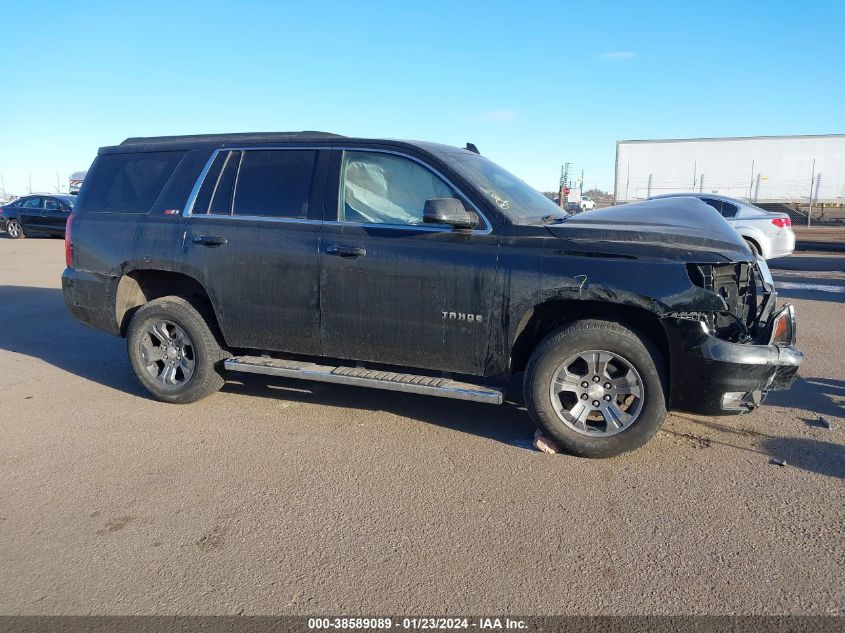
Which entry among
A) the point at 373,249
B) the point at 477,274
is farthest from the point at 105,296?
the point at 477,274

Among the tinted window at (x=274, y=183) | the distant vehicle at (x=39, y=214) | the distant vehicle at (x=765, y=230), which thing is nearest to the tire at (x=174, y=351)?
the tinted window at (x=274, y=183)

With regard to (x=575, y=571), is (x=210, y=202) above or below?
above

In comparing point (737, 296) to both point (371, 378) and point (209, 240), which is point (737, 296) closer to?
point (371, 378)

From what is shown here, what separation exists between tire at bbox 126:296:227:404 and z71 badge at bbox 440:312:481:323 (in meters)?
2.02

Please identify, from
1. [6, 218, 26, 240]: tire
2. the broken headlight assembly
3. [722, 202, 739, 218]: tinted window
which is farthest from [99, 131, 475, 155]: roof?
[6, 218, 26, 240]: tire

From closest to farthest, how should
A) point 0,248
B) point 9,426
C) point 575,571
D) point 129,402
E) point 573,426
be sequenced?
point 575,571 → point 573,426 → point 9,426 → point 129,402 → point 0,248

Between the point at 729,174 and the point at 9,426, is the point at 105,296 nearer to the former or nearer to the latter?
the point at 9,426

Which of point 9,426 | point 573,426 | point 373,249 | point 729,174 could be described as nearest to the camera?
point 573,426

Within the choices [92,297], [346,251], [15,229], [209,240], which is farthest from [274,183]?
[15,229]

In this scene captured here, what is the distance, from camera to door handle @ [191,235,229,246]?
488 centimetres

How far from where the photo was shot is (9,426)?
4852 mm

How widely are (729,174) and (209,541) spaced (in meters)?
34.2

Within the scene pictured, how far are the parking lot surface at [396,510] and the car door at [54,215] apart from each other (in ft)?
62.2

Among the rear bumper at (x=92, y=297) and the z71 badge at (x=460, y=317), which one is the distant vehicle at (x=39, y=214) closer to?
the rear bumper at (x=92, y=297)
